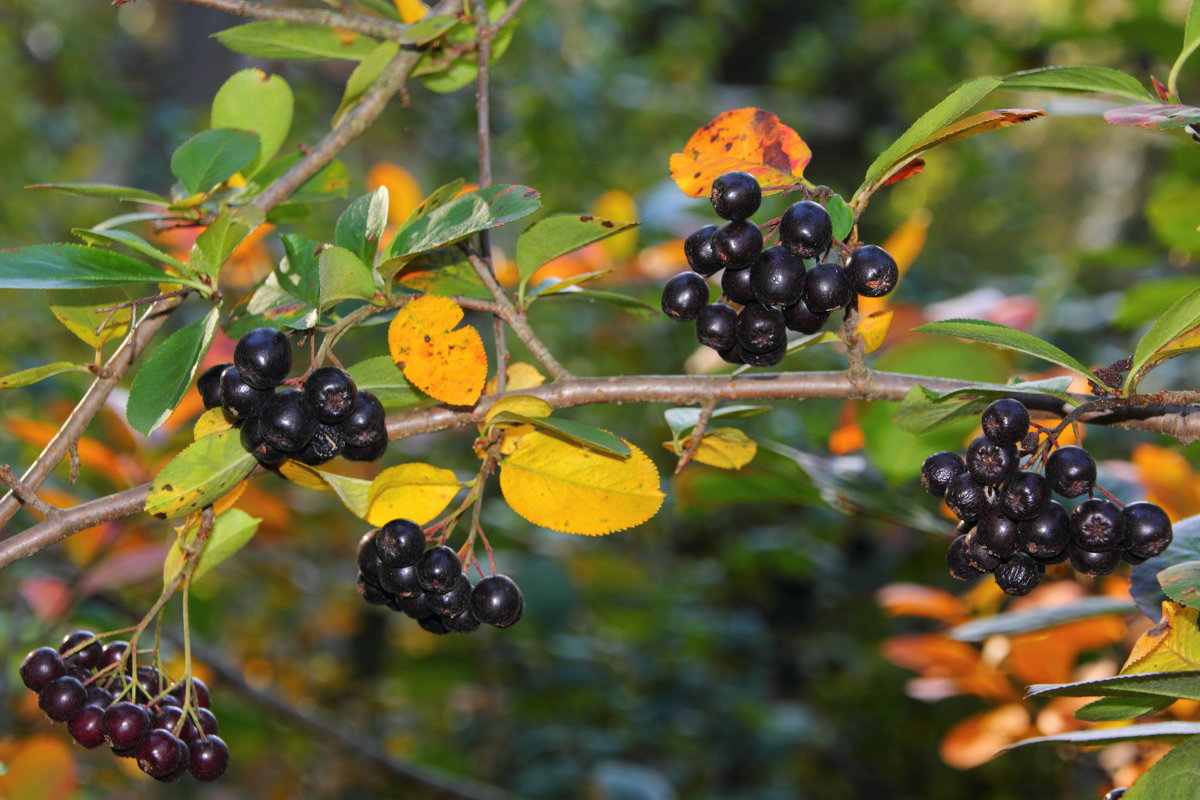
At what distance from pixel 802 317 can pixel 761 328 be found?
0.10 feet

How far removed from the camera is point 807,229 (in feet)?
2.11

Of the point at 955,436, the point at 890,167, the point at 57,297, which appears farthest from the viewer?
the point at 955,436

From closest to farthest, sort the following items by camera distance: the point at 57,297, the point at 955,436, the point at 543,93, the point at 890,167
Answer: the point at 890,167, the point at 57,297, the point at 955,436, the point at 543,93

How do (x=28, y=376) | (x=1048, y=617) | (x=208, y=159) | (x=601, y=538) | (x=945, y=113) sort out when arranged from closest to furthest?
(x=945, y=113)
(x=28, y=376)
(x=208, y=159)
(x=1048, y=617)
(x=601, y=538)

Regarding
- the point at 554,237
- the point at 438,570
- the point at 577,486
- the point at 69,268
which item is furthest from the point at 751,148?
the point at 69,268

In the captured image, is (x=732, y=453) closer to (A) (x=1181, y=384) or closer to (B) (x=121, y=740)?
(B) (x=121, y=740)

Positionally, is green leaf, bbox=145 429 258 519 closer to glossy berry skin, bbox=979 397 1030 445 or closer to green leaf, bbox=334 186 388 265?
green leaf, bbox=334 186 388 265

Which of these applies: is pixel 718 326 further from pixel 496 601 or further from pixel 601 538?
pixel 601 538

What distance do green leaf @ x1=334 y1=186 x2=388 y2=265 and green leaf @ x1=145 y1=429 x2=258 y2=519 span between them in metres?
0.16

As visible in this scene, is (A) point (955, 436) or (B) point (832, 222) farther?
(A) point (955, 436)

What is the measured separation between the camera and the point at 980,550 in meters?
0.70

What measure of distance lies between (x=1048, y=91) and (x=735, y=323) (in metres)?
0.37

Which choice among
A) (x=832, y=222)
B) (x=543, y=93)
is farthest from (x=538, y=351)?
(x=543, y=93)

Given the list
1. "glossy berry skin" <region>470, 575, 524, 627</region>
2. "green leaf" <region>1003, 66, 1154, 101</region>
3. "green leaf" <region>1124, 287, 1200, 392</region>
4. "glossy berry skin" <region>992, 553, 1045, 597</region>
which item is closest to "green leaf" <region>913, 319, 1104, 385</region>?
"green leaf" <region>1124, 287, 1200, 392</region>
